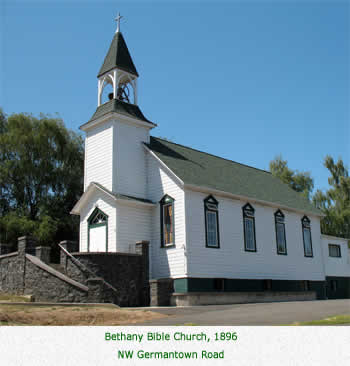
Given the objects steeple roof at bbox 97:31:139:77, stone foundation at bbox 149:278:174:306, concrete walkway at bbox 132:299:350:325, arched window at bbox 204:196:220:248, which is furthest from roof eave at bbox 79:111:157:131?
concrete walkway at bbox 132:299:350:325

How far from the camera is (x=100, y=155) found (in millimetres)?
24016

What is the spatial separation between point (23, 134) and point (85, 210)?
43.4 feet

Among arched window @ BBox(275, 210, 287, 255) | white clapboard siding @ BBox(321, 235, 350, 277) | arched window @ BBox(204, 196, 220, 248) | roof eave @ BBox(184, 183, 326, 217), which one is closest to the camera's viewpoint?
roof eave @ BBox(184, 183, 326, 217)

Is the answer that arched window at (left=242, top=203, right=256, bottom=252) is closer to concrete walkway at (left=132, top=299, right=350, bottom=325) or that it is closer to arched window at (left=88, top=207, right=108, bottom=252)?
arched window at (left=88, top=207, right=108, bottom=252)

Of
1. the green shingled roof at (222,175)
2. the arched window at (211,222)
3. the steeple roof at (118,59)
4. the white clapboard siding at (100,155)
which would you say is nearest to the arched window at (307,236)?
the green shingled roof at (222,175)

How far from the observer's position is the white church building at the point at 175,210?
21625mm

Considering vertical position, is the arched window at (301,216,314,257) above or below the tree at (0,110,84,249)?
below

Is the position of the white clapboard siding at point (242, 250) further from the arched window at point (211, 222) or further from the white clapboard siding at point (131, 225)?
the white clapboard siding at point (131, 225)

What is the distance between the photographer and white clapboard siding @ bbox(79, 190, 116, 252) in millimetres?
21797

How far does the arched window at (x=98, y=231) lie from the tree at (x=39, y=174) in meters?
9.31

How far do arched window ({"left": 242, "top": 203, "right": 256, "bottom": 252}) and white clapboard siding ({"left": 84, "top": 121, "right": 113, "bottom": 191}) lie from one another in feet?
26.4

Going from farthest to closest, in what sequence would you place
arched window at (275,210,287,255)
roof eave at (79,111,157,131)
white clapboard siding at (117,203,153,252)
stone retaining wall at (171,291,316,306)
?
arched window at (275,210,287,255) < roof eave at (79,111,157,131) < white clapboard siding at (117,203,153,252) < stone retaining wall at (171,291,316,306)

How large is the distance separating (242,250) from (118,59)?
43.2ft

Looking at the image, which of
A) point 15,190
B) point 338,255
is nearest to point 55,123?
point 15,190
